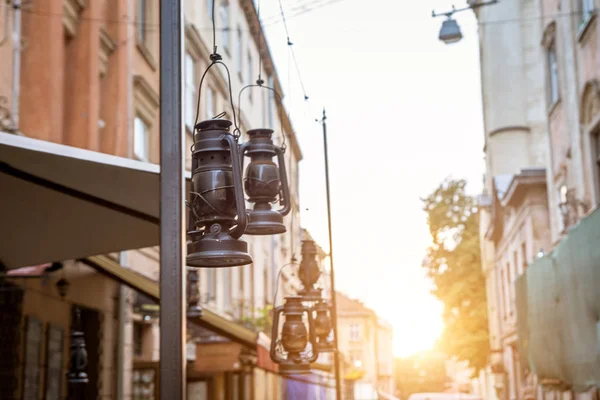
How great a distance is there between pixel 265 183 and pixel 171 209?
4.13 ft

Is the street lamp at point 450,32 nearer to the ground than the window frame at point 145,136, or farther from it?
farther from it

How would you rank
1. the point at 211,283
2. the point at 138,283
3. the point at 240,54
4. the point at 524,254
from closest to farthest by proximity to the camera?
the point at 138,283, the point at 211,283, the point at 240,54, the point at 524,254

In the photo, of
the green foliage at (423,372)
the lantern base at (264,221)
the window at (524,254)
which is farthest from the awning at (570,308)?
the green foliage at (423,372)

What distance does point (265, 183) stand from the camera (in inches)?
210

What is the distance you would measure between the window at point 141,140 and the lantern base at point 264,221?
11382 mm

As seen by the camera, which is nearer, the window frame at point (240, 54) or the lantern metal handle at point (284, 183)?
the lantern metal handle at point (284, 183)

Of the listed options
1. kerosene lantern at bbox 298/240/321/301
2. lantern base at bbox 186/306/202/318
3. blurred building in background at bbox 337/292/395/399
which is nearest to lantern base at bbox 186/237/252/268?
kerosene lantern at bbox 298/240/321/301

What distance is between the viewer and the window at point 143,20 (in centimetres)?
1783

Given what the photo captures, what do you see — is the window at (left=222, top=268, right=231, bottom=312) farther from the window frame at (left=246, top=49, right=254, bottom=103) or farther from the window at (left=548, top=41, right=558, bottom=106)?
the window at (left=548, top=41, right=558, bottom=106)

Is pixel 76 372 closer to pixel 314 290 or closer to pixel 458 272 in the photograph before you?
pixel 314 290

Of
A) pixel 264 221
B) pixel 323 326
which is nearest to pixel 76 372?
pixel 323 326

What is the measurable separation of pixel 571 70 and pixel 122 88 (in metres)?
8.89

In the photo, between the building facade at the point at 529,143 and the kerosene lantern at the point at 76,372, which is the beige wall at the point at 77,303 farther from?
the building facade at the point at 529,143

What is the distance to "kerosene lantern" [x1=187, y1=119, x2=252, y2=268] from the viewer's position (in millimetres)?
4387
